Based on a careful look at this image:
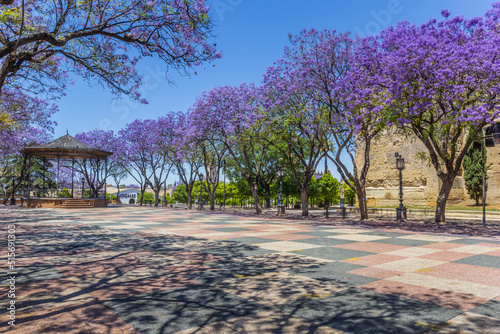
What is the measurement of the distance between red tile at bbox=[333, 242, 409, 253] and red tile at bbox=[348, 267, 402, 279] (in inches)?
94.0

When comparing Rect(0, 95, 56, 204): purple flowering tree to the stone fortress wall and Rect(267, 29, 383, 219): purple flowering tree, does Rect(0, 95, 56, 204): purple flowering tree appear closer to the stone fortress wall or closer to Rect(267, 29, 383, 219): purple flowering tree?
Rect(267, 29, 383, 219): purple flowering tree

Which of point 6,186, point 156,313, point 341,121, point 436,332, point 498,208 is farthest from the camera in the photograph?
point 6,186

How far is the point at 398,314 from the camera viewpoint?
4.39 m

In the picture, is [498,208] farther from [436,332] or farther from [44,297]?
[44,297]

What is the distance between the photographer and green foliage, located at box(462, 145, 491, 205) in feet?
81.6

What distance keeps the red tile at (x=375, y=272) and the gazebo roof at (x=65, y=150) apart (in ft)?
102

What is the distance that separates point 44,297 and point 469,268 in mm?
7492

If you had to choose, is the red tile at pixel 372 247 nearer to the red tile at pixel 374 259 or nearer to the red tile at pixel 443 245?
the red tile at pixel 374 259

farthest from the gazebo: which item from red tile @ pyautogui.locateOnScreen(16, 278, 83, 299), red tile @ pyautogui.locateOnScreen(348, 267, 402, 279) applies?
red tile @ pyautogui.locateOnScreen(348, 267, 402, 279)

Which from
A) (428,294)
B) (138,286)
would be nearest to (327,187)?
(428,294)

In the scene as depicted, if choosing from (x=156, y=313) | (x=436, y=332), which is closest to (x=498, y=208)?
(x=436, y=332)

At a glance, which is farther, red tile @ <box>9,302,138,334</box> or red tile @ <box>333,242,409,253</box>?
red tile @ <box>333,242,409,253</box>

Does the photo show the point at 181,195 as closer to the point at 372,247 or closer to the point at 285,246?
the point at 285,246

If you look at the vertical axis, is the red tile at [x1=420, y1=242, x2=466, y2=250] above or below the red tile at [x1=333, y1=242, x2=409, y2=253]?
below
